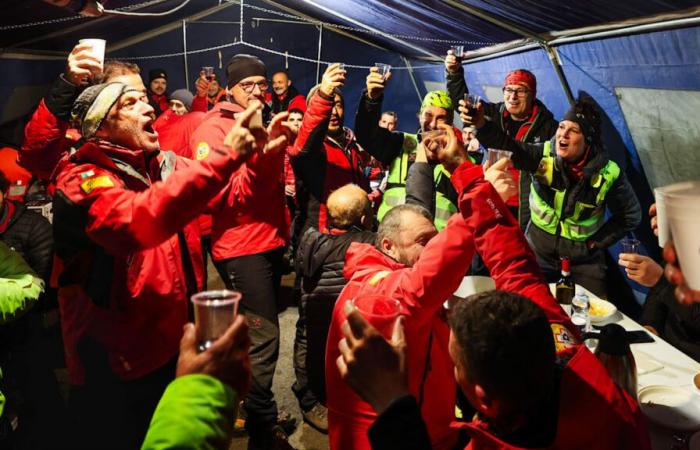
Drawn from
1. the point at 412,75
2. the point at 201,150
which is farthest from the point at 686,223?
the point at 412,75

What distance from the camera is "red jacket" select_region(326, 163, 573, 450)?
1.85m

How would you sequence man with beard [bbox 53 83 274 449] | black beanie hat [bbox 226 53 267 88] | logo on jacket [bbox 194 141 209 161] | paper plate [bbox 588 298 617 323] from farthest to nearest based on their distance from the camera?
black beanie hat [bbox 226 53 267 88] → logo on jacket [bbox 194 141 209 161] → paper plate [bbox 588 298 617 323] → man with beard [bbox 53 83 274 449]

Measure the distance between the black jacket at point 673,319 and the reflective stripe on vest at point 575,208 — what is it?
80 cm

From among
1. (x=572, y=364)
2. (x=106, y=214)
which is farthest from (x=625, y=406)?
(x=106, y=214)

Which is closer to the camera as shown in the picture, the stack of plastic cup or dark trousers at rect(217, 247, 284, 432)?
the stack of plastic cup

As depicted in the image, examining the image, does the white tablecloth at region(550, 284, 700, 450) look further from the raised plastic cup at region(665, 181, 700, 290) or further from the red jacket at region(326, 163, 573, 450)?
the raised plastic cup at region(665, 181, 700, 290)

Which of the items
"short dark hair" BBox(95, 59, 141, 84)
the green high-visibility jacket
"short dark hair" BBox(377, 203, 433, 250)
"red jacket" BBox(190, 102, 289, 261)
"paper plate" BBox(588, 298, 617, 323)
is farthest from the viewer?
"red jacket" BBox(190, 102, 289, 261)

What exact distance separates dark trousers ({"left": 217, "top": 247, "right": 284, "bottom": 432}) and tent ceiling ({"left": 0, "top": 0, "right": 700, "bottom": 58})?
277 centimetres

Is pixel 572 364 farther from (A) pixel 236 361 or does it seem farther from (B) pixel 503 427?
(A) pixel 236 361

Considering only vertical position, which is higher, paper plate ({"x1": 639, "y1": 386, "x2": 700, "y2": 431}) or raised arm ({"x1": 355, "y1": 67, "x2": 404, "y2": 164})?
raised arm ({"x1": 355, "y1": 67, "x2": 404, "y2": 164})

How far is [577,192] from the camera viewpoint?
407 centimetres

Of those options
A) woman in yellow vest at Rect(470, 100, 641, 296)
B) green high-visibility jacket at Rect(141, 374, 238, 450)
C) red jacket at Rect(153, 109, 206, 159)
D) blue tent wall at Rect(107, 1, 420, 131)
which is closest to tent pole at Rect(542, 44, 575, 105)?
woman in yellow vest at Rect(470, 100, 641, 296)

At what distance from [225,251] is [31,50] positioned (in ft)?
19.3

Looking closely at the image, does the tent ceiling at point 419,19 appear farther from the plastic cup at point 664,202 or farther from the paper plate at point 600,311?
the plastic cup at point 664,202
